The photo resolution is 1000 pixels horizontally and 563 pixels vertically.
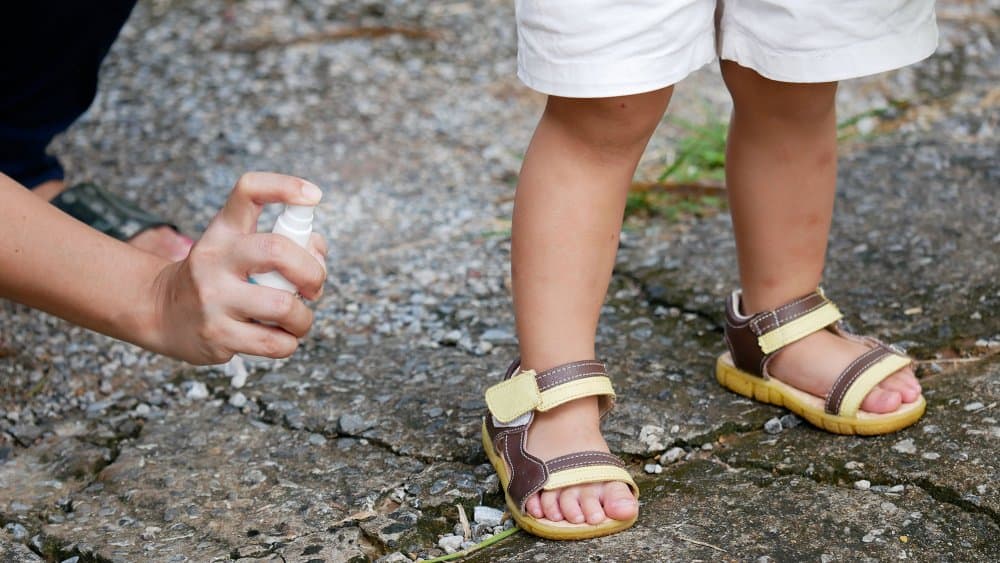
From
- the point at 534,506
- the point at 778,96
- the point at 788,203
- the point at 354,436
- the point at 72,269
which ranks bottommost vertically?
the point at 354,436

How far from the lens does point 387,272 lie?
6.81 feet

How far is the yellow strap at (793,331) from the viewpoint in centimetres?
154

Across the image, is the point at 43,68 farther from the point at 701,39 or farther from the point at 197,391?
the point at 701,39

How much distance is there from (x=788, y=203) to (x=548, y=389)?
0.43 meters

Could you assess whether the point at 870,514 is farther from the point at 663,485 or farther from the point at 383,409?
the point at 383,409

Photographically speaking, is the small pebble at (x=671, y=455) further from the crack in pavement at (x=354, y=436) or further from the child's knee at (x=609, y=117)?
the child's knee at (x=609, y=117)

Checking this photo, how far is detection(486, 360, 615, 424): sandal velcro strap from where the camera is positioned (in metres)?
1.33

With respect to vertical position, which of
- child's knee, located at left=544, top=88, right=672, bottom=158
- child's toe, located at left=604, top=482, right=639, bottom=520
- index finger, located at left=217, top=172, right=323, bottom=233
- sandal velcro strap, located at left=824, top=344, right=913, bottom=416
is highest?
child's knee, located at left=544, top=88, right=672, bottom=158

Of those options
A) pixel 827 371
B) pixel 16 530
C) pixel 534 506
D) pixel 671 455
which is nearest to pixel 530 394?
pixel 534 506

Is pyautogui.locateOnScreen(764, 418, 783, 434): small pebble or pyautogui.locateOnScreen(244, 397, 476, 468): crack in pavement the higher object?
pyautogui.locateOnScreen(764, 418, 783, 434): small pebble

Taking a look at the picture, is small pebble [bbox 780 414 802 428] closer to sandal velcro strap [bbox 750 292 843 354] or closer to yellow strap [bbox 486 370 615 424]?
sandal velcro strap [bbox 750 292 843 354]

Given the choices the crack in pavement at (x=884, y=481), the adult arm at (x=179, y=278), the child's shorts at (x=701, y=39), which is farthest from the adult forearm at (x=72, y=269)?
the crack in pavement at (x=884, y=481)

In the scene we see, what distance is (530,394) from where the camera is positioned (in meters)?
1.34

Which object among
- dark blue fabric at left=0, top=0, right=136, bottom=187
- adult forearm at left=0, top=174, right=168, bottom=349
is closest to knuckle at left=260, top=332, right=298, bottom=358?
adult forearm at left=0, top=174, right=168, bottom=349
